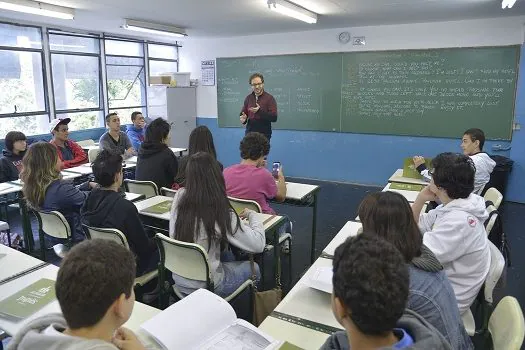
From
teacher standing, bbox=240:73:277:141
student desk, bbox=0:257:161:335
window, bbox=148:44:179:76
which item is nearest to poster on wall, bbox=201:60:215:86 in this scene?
window, bbox=148:44:179:76

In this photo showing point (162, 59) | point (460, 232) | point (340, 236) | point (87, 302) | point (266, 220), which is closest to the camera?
point (87, 302)

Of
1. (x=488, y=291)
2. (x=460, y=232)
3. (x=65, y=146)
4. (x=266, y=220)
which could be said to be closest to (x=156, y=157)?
(x=266, y=220)

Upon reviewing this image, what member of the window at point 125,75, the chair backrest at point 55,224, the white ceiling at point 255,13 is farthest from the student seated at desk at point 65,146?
the window at point 125,75

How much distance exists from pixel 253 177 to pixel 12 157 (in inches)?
127

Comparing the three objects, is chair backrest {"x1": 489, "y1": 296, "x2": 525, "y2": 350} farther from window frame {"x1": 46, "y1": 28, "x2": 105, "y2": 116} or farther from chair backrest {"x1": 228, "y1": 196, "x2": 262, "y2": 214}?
window frame {"x1": 46, "y1": 28, "x2": 105, "y2": 116}

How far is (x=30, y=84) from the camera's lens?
6.28 m

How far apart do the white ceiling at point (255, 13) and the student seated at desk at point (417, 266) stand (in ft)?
12.5

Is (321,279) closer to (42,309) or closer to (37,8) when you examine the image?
(42,309)

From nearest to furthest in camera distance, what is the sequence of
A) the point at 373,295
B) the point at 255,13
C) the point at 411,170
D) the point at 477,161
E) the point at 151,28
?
1. the point at 373,295
2. the point at 477,161
3. the point at 411,170
4. the point at 255,13
5. the point at 151,28

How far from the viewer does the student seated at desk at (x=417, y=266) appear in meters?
1.32

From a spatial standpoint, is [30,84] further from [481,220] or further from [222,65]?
[481,220]

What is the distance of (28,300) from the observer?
172 cm

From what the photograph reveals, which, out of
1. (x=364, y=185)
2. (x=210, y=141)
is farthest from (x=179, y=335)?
(x=364, y=185)

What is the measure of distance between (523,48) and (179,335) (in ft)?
Result: 19.2
